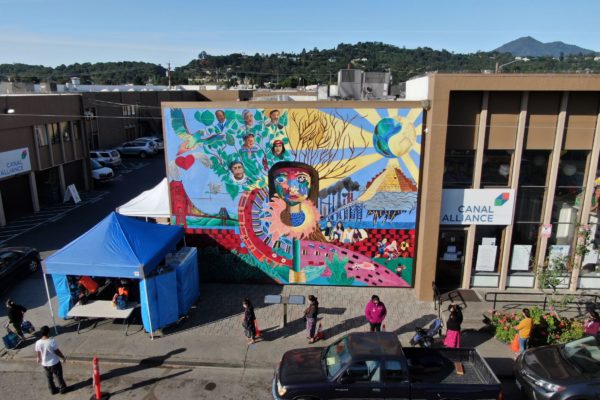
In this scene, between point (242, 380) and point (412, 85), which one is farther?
point (412, 85)

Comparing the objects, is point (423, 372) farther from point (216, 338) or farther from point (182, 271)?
point (182, 271)

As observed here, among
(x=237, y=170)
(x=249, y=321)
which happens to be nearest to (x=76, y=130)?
(x=237, y=170)

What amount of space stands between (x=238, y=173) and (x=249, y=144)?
1.02 m

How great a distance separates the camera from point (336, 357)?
930 cm

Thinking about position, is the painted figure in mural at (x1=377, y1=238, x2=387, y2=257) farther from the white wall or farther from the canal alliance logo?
the white wall

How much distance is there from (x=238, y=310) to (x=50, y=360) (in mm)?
5289

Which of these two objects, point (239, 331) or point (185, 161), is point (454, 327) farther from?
point (185, 161)

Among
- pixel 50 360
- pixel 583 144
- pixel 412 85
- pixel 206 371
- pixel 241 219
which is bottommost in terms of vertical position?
pixel 206 371

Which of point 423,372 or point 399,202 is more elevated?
point 399,202

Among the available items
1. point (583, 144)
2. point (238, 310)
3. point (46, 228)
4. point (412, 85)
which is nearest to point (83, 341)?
point (238, 310)

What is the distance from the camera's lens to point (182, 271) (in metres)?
12.8

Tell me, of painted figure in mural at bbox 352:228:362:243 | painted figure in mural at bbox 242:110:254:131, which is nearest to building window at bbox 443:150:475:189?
painted figure in mural at bbox 352:228:362:243

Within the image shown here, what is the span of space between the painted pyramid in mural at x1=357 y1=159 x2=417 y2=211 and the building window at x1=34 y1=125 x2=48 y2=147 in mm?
18783

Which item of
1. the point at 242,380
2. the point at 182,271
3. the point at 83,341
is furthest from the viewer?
the point at 182,271
